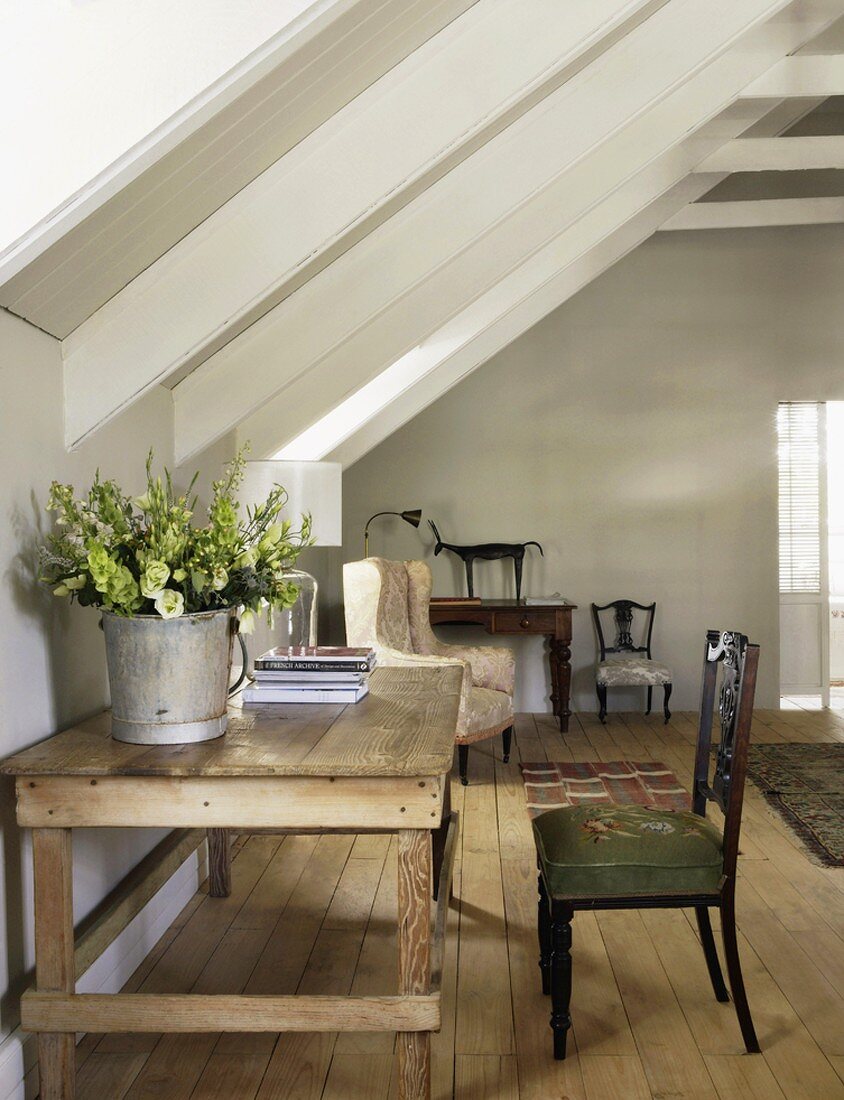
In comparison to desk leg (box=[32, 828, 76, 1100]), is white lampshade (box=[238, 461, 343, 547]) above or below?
above

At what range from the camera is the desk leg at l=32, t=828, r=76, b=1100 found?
1.96 m

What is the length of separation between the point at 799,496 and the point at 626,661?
1672 mm

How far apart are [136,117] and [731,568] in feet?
19.2

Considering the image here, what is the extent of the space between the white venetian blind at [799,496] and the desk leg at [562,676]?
1.72 meters

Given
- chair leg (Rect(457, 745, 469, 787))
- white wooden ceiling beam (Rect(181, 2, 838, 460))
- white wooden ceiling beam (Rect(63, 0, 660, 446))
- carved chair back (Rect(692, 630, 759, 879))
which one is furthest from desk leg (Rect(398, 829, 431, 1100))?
chair leg (Rect(457, 745, 469, 787))

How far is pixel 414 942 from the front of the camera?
196 cm

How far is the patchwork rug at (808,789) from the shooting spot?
3973 millimetres

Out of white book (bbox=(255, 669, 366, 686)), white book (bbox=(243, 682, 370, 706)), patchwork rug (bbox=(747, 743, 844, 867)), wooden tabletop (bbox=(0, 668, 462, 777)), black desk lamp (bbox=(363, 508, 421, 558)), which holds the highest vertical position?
black desk lamp (bbox=(363, 508, 421, 558))

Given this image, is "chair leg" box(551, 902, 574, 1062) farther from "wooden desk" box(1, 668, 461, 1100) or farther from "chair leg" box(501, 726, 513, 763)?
"chair leg" box(501, 726, 513, 763)

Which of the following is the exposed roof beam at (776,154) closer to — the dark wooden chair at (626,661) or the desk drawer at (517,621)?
the desk drawer at (517,621)

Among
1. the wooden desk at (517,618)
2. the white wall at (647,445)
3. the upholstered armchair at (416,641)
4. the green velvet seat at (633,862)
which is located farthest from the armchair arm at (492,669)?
the green velvet seat at (633,862)

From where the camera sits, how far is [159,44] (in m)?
1.48

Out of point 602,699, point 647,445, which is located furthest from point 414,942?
point 647,445

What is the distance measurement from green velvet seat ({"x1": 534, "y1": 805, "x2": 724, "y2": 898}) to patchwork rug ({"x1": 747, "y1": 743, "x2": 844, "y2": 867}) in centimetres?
158
